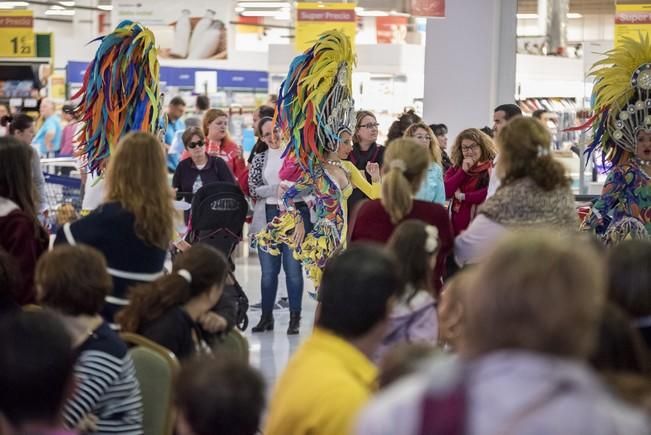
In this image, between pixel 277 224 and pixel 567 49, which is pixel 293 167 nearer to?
pixel 277 224

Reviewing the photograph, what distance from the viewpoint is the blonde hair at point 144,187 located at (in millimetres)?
4383

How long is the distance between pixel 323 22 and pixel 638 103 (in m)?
10.2

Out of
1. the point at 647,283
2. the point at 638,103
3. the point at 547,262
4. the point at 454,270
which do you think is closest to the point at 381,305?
the point at 647,283

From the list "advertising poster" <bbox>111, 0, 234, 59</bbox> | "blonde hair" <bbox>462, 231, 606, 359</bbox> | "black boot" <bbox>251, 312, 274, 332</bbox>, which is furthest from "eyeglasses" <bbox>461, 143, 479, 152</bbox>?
"advertising poster" <bbox>111, 0, 234, 59</bbox>

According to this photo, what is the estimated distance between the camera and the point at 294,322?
8.38 metres

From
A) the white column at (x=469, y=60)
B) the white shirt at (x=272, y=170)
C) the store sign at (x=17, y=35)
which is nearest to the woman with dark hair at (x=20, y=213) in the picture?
the white shirt at (x=272, y=170)

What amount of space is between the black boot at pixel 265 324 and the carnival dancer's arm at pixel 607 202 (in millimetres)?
2705

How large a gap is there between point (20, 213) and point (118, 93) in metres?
1.89

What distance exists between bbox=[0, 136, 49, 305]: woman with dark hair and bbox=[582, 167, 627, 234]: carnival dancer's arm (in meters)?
2.99

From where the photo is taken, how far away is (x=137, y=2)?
57.8 ft

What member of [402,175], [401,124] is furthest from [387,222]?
[401,124]

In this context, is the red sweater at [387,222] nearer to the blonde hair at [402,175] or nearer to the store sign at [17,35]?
the blonde hair at [402,175]

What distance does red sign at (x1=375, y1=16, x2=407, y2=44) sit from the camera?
24781mm

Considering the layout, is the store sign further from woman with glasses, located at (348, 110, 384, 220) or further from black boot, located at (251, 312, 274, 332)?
black boot, located at (251, 312, 274, 332)
